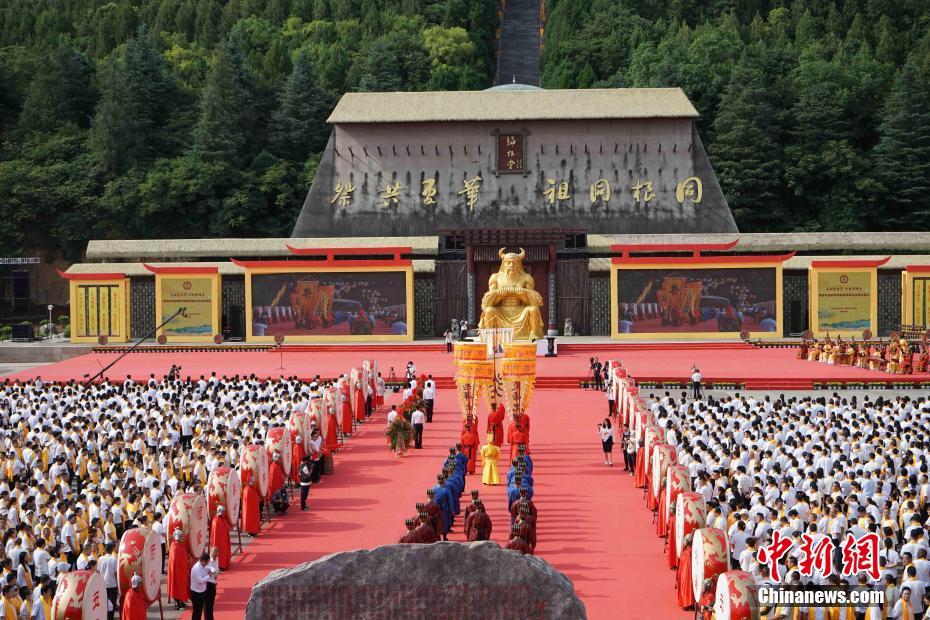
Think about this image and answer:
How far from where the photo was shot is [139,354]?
38.3 m

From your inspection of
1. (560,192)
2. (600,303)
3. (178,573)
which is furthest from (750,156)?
(178,573)

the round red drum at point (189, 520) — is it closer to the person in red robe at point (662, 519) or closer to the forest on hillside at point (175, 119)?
the person in red robe at point (662, 519)

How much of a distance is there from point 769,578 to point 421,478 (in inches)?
328

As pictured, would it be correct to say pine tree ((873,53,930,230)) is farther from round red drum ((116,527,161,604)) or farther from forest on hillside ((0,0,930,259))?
round red drum ((116,527,161,604))

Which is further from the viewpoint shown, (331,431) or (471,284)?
(471,284)

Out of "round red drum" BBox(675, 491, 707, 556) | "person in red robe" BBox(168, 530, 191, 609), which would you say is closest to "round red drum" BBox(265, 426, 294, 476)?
"person in red robe" BBox(168, 530, 191, 609)

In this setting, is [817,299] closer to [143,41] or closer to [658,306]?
[658,306]

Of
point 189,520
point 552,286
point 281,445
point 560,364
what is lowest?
point 189,520

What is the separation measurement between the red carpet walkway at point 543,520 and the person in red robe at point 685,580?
0.16 metres

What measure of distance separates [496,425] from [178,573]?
9.31 metres

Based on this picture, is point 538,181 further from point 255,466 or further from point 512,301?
point 255,466

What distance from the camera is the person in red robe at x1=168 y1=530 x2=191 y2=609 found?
43.9 feet

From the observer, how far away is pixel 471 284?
41.7 m

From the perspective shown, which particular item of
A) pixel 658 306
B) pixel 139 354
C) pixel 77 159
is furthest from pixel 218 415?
pixel 77 159
